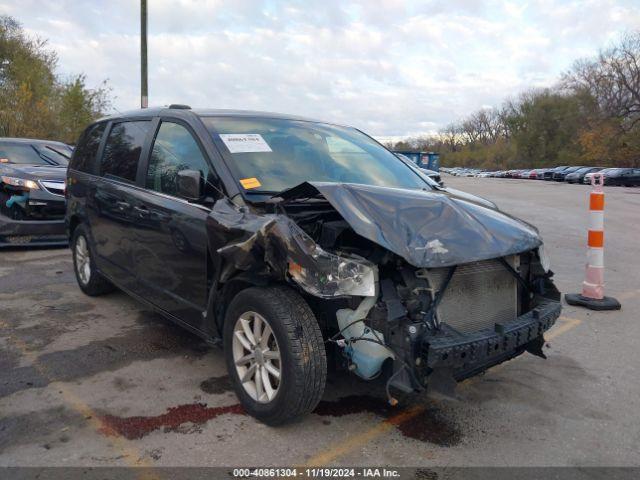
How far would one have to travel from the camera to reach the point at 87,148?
5.53 meters

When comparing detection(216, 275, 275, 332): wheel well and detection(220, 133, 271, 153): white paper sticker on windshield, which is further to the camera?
detection(220, 133, 271, 153): white paper sticker on windshield

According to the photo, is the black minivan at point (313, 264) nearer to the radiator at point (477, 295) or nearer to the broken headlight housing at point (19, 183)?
the radiator at point (477, 295)

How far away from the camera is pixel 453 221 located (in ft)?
10.0

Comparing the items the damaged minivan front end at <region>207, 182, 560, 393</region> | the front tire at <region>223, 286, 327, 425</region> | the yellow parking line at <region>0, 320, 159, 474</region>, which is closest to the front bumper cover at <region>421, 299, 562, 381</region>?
the damaged minivan front end at <region>207, 182, 560, 393</region>

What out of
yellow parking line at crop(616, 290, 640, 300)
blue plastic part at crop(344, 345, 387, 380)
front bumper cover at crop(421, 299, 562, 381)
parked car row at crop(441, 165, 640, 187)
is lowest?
yellow parking line at crop(616, 290, 640, 300)

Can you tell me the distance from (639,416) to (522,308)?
912 mm

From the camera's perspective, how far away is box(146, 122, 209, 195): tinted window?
3.70 m

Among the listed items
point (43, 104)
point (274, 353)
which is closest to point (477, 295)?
point (274, 353)

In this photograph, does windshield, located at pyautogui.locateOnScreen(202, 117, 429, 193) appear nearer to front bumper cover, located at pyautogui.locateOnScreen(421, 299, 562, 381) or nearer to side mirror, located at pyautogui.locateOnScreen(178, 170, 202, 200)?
side mirror, located at pyautogui.locateOnScreen(178, 170, 202, 200)

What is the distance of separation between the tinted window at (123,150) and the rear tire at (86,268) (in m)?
0.84

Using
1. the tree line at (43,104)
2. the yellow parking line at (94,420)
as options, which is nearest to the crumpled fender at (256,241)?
the yellow parking line at (94,420)

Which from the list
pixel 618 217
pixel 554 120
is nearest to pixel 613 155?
pixel 554 120

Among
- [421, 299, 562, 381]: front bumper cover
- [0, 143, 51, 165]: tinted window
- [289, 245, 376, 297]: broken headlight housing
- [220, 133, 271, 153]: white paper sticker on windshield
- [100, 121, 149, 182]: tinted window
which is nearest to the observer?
[421, 299, 562, 381]: front bumper cover

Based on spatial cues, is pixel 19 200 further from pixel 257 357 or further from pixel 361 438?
pixel 361 438
